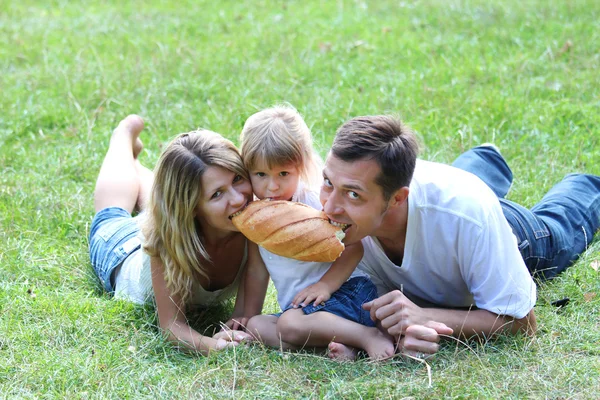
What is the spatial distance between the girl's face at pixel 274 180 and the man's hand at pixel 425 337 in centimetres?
88

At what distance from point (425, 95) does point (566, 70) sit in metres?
1.38

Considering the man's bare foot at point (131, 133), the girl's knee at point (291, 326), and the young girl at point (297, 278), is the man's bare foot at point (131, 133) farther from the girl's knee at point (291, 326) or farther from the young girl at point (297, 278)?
the girl's knee at point (291, 326)

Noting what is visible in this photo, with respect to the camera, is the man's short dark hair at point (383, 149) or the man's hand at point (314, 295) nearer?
Answer: the man's short dark hair at point (383, 149)

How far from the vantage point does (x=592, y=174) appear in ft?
16.8

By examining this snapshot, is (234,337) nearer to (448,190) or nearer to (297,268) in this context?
(297,268)

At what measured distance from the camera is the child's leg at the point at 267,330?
145 inches

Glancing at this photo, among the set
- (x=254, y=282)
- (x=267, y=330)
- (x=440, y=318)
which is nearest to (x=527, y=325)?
(x=440, y=318)

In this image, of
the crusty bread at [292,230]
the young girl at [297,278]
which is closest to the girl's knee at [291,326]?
the young girl at [297,278]

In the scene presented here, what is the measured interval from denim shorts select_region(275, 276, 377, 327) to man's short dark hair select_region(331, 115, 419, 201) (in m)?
0.61

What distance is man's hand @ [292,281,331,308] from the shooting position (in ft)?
12.0

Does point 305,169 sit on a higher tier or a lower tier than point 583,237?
higher

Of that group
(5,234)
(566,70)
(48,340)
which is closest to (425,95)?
(566,70)

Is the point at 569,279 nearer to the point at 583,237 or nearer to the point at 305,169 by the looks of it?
the point at 583,237

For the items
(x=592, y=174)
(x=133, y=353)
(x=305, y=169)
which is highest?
(x=305, y=169)
